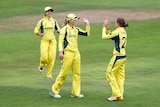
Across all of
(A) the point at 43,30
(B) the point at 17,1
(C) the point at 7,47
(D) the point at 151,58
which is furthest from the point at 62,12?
(A) the point at 43,30

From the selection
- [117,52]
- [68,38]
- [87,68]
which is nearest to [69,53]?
[68,38]

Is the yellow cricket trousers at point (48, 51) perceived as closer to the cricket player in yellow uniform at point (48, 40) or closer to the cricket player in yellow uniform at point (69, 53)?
the cricket player in yellow uniform at point (48, 40)

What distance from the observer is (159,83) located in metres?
18.7

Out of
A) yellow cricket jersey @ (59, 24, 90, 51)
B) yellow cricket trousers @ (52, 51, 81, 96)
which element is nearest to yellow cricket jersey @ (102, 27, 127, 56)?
yellow cricket jersey @ (59, 24, 90, 51)

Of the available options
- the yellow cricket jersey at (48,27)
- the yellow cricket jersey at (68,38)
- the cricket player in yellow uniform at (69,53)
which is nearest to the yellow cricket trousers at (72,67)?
the cricket player in yellow uniform at (69,53)

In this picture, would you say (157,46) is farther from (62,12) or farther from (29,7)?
(29,7)

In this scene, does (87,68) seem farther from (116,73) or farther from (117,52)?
(117,52)

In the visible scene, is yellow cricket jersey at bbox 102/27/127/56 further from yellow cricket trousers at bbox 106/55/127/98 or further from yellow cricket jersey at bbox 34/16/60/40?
yellow cricket jersey at bbox 34/16/60/40

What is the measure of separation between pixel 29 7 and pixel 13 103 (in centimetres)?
2757

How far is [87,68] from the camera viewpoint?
73.8 feet

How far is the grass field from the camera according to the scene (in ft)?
52.5

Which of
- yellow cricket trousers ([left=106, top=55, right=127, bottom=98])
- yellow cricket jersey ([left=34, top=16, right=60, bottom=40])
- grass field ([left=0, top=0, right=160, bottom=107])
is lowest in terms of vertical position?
grass field ([left=0, top=0, right=160, bottom=107])

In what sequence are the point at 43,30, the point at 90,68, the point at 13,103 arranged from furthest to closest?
1. the point at 90,68
2. the point at 43,30
3. the point at 13,103

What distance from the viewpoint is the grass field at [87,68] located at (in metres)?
16.0
